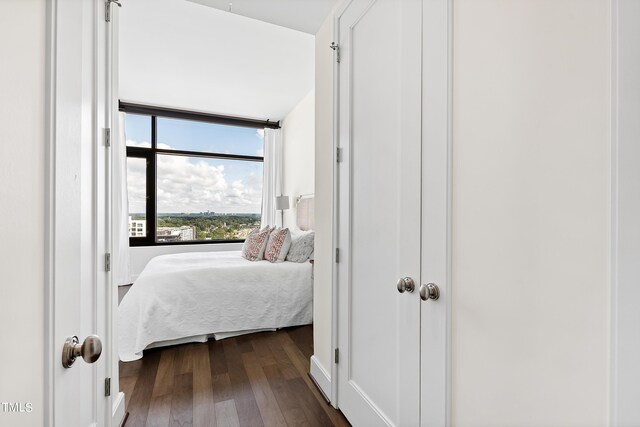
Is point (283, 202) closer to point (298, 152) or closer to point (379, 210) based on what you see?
point (298, 152)

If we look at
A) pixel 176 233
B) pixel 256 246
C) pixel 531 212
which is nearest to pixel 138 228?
pixel 176 233

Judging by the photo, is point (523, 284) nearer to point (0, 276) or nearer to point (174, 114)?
point (0, 276)

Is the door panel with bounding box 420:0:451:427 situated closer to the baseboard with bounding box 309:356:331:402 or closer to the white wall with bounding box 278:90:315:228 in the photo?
the baseboard with bounding box 309:356:331:402

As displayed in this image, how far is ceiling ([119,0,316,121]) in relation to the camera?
2.68 meters

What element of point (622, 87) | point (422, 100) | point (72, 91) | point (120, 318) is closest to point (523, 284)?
point (622, 87)

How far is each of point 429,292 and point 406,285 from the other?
12 cm

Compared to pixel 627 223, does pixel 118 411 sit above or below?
below

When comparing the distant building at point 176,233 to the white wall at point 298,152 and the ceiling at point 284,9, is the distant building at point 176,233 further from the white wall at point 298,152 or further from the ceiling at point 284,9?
the ceiling at point 284,9

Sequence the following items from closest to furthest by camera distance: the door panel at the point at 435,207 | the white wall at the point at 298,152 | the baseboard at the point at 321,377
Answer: the door panel at the point at 435,207
the baseboard at the point at 321,377
the white wall at the point at 298,152

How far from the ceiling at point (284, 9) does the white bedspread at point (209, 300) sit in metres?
2.13

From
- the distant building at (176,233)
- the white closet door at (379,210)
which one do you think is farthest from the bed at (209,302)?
the distant building at (176,233)

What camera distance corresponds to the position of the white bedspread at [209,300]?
101 inches

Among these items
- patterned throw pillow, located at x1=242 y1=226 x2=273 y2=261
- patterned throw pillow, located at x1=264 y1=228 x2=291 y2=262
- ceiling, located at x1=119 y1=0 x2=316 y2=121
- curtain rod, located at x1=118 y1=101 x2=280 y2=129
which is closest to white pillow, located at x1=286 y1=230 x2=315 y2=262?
patterned throw pillow, located at x1=264 y1=228 x2=291 y2=262

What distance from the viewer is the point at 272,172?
18.5 feet
